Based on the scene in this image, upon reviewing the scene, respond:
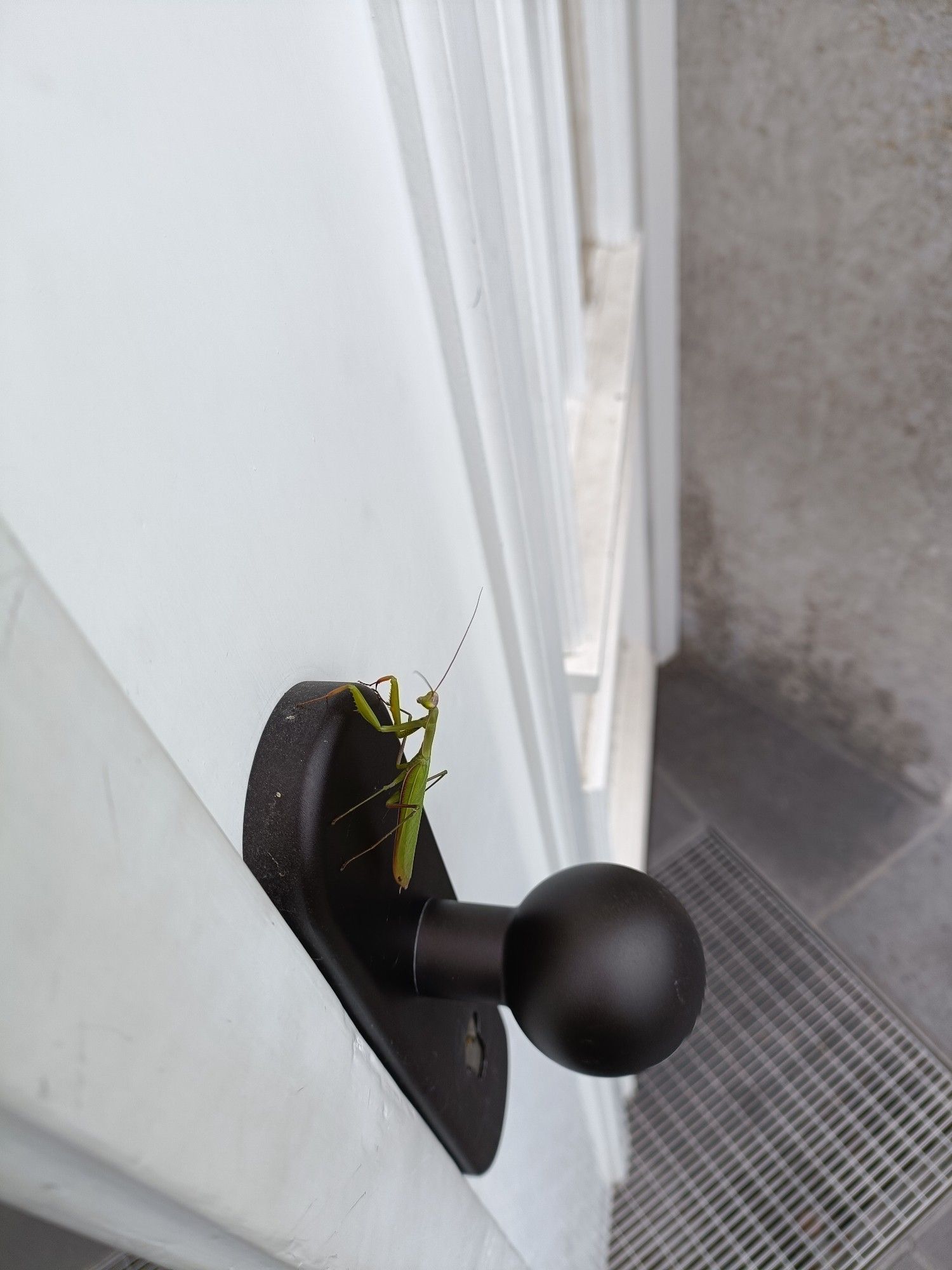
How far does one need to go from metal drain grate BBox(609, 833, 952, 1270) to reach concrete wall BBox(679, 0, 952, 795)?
546 millimetres

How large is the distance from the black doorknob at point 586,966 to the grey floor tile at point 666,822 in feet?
5.30

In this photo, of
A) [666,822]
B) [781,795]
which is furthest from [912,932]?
[666,822]

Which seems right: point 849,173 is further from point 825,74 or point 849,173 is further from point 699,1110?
point 699,1110

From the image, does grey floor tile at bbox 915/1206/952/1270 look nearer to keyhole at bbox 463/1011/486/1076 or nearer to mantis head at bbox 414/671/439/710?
keyhole at bbox 463/1011/486/1076

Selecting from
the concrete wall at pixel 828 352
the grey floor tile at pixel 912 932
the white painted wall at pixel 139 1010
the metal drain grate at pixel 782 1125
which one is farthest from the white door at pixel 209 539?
the grey floor tile at pixel 912 932

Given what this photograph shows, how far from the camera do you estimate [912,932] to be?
1.71 meters

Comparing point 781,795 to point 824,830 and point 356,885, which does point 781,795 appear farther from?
point 356,885

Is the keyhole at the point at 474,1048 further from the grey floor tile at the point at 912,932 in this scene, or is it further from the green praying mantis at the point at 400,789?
the grey floor tile at the point at 912,932

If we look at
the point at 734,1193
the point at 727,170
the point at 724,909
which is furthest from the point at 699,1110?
the point at 727,170

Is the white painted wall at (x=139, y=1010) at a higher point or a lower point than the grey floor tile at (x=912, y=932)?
higher

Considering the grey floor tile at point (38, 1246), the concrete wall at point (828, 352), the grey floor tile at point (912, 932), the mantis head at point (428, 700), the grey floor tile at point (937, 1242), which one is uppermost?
the grey floor tile at point (38, 1246)

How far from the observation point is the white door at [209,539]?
5.0 inches

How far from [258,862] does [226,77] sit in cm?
22

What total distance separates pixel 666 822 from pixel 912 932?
526mm
